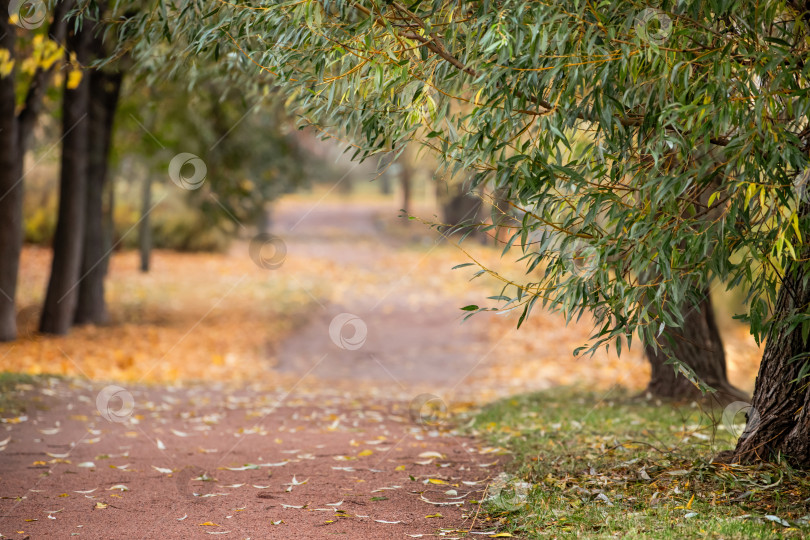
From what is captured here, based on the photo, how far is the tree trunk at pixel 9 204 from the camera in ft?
32.0

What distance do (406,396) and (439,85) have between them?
6089mm

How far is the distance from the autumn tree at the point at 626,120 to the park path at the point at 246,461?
1601 millimetres

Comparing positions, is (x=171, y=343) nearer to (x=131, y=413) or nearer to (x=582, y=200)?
(x=131, y=413)

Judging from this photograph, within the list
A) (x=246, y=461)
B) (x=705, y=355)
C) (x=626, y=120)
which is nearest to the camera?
(x=626, y=120)

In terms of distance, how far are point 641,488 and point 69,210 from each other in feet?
33.1

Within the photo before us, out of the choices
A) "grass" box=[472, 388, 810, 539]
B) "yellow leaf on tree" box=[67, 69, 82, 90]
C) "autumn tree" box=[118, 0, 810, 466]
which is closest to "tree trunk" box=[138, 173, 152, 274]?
"yellow leaf on tree" box=[67, 69, 82, 90]

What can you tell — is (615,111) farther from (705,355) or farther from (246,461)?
(705,355)

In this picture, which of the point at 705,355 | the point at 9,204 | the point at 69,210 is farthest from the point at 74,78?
the point at 705,355

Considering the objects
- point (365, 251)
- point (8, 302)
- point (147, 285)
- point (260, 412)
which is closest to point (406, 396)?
point (260, 412)

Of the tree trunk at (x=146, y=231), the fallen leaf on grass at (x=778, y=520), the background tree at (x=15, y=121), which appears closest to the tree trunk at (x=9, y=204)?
the background tree at (x=15, y=121)

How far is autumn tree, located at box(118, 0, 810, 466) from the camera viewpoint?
11.5 ft

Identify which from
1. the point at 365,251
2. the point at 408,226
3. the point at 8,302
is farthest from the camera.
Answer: the point at 408,226

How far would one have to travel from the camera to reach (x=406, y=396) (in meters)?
9.73

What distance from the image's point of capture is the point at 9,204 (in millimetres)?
10133
